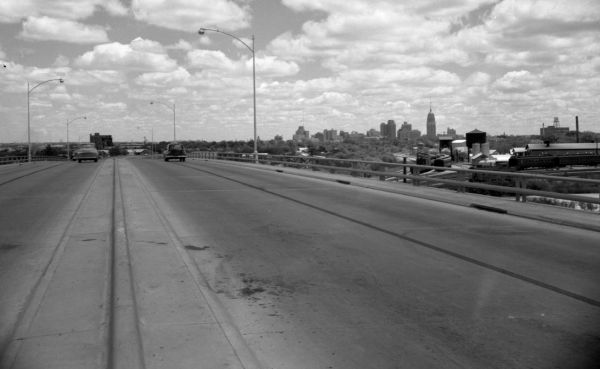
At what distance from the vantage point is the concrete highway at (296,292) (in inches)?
196

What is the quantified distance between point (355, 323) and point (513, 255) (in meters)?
4.44

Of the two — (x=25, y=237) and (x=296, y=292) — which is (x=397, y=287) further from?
(x=25, y=237)

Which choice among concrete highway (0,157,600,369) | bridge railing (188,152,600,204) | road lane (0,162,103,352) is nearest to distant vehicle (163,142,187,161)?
bridge railing (188,152,600,204)

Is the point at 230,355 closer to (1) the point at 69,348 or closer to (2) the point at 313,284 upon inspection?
(1) the point at 69,348

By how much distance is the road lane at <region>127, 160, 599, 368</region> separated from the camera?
5039mm

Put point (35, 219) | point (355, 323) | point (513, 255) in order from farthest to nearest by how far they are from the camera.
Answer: point (35, 219) < point (513, 255) < point (355, 323)

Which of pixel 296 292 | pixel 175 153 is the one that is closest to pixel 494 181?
pixel 296 292

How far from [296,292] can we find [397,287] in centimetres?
124

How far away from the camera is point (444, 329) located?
557 cm

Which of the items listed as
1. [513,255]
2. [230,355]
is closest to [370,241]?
[513,255]

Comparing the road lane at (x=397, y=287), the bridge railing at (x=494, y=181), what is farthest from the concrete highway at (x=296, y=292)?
the bridge railing at (x=494, y=181)

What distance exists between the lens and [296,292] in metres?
6.89

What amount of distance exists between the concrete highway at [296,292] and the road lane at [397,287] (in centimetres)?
3

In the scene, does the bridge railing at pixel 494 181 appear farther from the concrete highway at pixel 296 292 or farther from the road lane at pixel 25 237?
the road lane at pixel 25 237
